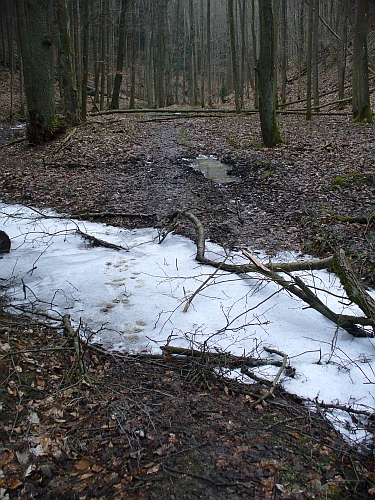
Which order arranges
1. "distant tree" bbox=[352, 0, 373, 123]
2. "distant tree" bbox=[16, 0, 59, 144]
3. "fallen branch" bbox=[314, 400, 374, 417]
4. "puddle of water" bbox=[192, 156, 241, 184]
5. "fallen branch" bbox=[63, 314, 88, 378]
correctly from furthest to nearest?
1. "distant tree" bbox=[352, 0, 373, 123]
2. "distant tree" bbox=[16, 0, 59, 144]
3. "puddle of water" bbox=[192, 156, 241, 184]
4. "fallen branch" bbox=[63, 314, 88, 378]
5. "fallen branch" bbox=[314, 400, 374, 417]

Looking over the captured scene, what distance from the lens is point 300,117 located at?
17875 millimetres

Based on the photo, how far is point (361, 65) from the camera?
46.5ft

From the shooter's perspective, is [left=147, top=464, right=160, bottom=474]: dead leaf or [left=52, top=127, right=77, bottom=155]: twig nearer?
[left=147, top=464, right=160, bottom=474]: dead leaf

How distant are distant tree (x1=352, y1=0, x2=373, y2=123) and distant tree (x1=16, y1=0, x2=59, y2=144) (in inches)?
390

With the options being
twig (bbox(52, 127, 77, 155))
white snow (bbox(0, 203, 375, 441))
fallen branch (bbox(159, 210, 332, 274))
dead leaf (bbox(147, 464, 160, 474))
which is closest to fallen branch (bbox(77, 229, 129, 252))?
white snow (bbox(0, 203, 375, 441))

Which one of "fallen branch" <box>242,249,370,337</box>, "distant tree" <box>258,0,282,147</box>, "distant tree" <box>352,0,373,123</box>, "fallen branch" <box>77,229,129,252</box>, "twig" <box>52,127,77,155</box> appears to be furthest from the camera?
"distant tree" <box>352,0,373,123</box>

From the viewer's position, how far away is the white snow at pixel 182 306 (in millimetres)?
3779

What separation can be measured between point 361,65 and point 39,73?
10.7 meters

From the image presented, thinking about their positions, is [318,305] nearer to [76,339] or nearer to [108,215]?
[76,339]

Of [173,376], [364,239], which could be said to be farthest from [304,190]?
[173,376]

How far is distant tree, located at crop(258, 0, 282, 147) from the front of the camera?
11352 millimetres

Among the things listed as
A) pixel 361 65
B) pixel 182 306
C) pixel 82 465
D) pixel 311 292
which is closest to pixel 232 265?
pixel 182 306

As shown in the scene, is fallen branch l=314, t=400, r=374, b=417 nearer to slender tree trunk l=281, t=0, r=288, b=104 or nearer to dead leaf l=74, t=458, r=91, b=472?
dead leaf l=74, t=458, r=91, b=472

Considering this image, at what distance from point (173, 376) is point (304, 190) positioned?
5.87 metres
